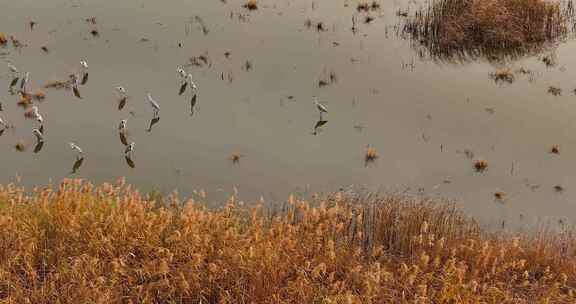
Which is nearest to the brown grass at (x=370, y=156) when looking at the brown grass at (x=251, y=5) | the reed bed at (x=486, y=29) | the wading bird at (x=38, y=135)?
the wading bird at (x=38, y=135)

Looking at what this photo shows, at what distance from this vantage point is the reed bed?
591 inches

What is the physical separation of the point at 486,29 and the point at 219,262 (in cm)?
1229

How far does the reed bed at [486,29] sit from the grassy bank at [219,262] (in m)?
8.88

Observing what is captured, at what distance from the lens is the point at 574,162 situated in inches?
390

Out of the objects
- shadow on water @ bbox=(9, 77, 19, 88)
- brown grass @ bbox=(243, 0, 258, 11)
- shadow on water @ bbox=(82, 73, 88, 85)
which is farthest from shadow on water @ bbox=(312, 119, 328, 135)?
brown grass @ bbox=(243, 0, 258, 11)

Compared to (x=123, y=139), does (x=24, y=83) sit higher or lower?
higher

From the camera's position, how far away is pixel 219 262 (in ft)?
17.8

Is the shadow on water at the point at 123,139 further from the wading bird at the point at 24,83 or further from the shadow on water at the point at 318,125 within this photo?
the shadow on water at the point at 318,125

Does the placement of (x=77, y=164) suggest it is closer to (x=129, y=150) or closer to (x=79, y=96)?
(x=129, y=150)

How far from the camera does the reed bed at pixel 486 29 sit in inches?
591

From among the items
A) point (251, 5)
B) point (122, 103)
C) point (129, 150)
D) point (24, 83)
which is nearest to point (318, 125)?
point (129, 150)

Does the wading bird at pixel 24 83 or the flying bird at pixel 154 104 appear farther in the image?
the wading bird at pixel 24 83

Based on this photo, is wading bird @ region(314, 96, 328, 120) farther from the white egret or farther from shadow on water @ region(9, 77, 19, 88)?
shadow on water @ region(9, 77, 19, 88)

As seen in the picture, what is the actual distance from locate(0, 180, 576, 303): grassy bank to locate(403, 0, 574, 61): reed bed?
8.88 m
